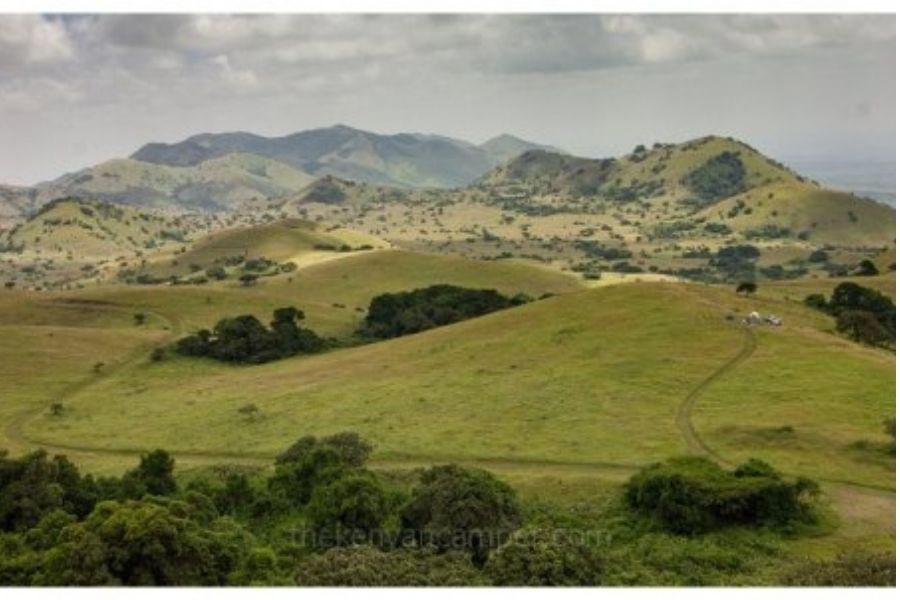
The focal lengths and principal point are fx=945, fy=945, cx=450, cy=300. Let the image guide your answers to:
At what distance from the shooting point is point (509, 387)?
2800 inches

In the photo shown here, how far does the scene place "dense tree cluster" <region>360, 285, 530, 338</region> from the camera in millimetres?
112875

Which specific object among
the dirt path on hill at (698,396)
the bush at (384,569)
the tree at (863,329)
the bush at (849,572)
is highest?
the tree at (863,329)

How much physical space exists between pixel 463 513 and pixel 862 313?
56.2 m

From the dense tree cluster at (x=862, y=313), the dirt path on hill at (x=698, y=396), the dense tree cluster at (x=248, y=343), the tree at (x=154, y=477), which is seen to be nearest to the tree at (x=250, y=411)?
the tree at (x=154, y=477)

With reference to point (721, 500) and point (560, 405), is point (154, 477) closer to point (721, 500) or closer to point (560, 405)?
point (560, 405)

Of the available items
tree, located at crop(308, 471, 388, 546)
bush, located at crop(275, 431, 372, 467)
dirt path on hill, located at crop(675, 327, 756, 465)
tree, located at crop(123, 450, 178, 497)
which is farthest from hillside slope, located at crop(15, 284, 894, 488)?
tree, located at crop(308, 471, 388, 546)

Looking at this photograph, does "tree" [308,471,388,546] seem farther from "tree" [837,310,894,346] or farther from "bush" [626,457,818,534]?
"tree" [837,310,894,346]

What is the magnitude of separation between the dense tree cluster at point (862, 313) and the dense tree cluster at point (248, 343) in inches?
2134

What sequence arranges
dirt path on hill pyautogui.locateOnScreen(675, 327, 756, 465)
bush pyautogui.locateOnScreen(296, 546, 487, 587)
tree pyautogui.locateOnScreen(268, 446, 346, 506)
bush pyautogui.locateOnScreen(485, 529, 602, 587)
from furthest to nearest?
1. dirt path on hill pyautogui.locateOnScreen(675, 327, 756, 465)
2. tree pyautogui.locateOnScreen(268, 446, 346, 506)
3. bush pyautogui.locateOnScreen(485, 529, 602, 587)
4. bush pyautogui.locateOnScreen(296, 546, 487, 587)

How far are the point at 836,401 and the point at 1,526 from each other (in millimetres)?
49988

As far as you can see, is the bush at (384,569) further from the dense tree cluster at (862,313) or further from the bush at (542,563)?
the dense tree cluster at (862,313)

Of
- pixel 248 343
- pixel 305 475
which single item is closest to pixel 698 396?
pixel 305 475

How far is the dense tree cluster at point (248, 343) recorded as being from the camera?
101 meters

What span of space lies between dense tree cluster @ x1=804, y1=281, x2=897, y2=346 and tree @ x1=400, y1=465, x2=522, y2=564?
49226 millimetres
